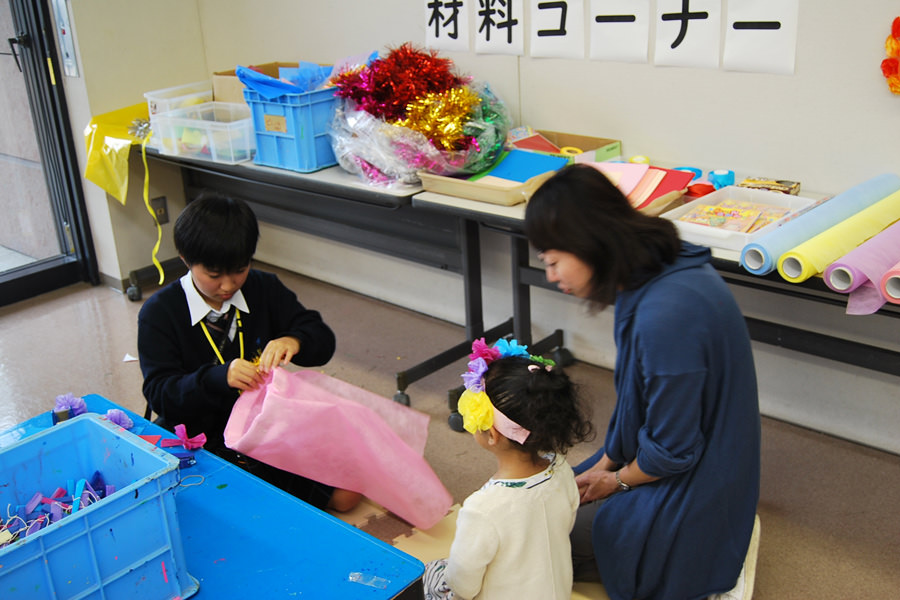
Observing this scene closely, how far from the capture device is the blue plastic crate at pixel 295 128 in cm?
282

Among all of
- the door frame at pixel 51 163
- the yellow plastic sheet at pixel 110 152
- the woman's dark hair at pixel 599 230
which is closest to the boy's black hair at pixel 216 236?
the woman's dark hair at pixel 599 230

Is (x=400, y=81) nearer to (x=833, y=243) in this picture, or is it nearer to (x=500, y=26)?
(x=500, y=26)

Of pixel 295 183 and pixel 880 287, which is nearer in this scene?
pixel 880 287

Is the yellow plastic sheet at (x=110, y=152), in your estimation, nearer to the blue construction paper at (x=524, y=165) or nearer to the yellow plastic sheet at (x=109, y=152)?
the yellow plastic sheet at (x=109, y=152)

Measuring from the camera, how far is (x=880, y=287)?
1.75 m

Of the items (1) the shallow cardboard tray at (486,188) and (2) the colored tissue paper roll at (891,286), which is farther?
(1) the shallow cardboard tray at (486,188)

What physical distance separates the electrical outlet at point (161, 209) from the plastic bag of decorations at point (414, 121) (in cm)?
158

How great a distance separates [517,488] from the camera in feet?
4.69

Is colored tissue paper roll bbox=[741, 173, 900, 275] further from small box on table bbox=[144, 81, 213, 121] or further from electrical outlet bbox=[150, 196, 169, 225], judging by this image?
electrical outlet bbox=[150, 196, 169, 225]

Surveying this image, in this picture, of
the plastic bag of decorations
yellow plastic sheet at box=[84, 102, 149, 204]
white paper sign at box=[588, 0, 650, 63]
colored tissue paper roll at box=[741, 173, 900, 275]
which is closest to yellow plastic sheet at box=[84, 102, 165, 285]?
yellow plastic sheet at box=[84, 102, 149, 204]

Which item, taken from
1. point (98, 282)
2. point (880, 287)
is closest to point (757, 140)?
point (880, 287)

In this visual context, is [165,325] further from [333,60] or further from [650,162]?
[333,60]

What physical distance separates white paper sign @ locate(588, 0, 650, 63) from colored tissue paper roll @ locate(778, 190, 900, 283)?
0.89 m

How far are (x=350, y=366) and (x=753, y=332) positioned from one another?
4.79ft
